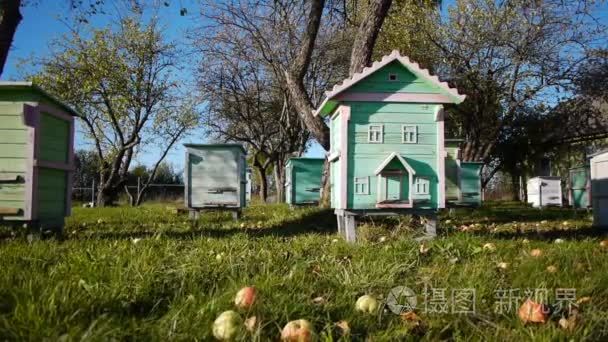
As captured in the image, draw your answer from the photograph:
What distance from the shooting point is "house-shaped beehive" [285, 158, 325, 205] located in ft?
48.3

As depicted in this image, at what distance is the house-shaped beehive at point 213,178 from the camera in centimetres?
943

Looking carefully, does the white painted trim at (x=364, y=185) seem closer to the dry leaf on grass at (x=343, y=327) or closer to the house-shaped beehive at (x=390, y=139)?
the house-shaped beehive at (x=390, y=139)

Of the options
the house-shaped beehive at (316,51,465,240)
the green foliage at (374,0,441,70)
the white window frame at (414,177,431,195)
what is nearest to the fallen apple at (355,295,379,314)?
the house-shaped beehive at (316,51,465,240)

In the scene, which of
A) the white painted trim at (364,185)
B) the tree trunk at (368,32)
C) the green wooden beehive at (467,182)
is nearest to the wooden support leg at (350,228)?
the white painted trim at (364,185)

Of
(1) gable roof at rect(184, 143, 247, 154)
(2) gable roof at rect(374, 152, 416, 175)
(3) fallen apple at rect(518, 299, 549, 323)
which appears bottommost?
(3) fallen apple at rect(518, 299, 549, 323)

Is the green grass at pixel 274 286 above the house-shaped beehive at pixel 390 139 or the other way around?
the other way around

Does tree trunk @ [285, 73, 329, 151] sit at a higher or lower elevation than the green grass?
higher

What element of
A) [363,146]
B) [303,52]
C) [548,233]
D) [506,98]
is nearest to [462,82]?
[506,98]

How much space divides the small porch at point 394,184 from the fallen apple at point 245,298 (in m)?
3.17

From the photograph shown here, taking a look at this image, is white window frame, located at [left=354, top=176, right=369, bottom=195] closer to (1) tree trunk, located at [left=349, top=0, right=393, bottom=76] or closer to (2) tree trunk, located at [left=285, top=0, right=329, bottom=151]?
(1) tree trunk, located at [left=349, top=0, right=393, bottom=76]

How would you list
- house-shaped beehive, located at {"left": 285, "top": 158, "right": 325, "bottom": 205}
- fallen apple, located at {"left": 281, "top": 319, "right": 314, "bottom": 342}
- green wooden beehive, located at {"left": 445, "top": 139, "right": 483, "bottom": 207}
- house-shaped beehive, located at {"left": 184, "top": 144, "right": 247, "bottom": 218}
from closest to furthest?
fallen apple, located at {"left": 281, "top": 319, "right": 314, "bottom": 342}
house-shaped beehive, located at {"left": 184, "top": 144, "right": 247, "bottom": 218}
green wooden beehive, located at {"left": 445, "top": 139, "right": 483, "bottom": 207}
house-shaped beehive, located at {"left": 285, "top": 158, "right": 325, "bottom": 205}

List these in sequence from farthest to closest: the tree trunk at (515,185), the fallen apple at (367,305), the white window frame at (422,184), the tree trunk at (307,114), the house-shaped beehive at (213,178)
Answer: the tree trunk at (515,185) < the house-shaped beehive at (213,178) < the tree trunk at (307,114) < the white window frame at (422,184) < the fallen apple at (367,305)

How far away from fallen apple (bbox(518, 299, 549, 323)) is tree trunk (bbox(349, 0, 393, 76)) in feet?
18.4

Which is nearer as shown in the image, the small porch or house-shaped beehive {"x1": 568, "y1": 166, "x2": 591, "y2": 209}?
the small porch
